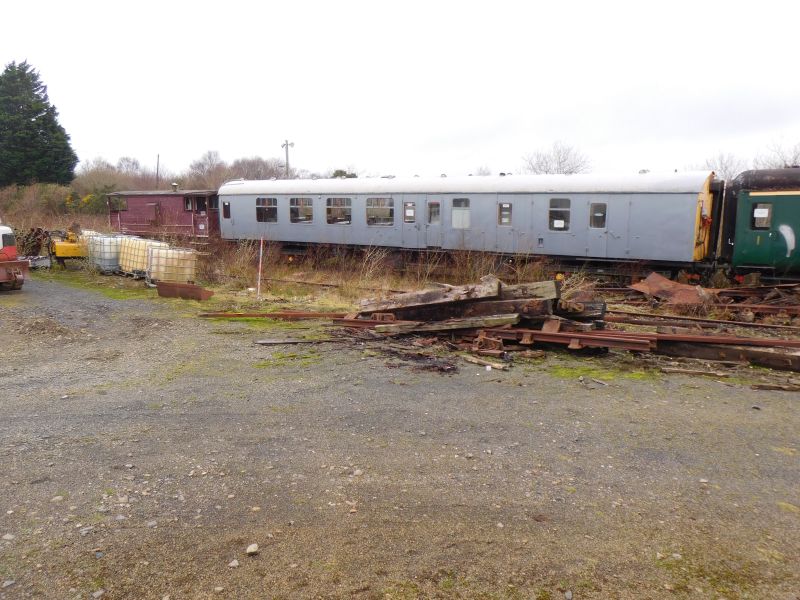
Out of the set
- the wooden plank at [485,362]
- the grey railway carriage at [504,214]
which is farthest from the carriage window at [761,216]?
the wooden plank at [485,362]

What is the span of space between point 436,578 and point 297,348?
5.36 m

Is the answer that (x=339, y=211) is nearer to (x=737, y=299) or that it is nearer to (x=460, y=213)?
(x=460, y=213)

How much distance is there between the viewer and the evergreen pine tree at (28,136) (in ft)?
138

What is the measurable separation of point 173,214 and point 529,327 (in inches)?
720

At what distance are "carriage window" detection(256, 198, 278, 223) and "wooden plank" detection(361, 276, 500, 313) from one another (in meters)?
11.0

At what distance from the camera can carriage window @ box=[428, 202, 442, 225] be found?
16.0 metres

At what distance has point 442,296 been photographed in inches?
333

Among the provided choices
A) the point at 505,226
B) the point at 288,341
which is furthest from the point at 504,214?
the point at 288,341

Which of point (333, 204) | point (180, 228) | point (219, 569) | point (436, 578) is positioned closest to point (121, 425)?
point (219, 569)

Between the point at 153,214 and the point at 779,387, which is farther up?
the point at 153,214

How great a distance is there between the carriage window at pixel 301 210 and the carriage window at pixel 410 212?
135 inches

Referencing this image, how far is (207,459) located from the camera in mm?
4352

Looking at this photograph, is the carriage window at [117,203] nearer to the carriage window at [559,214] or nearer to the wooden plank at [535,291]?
the carriage window at [559,214]

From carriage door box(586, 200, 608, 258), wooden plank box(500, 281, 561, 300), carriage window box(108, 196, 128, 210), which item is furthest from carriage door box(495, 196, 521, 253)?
carriage window box(108, 196, 128, 210)
